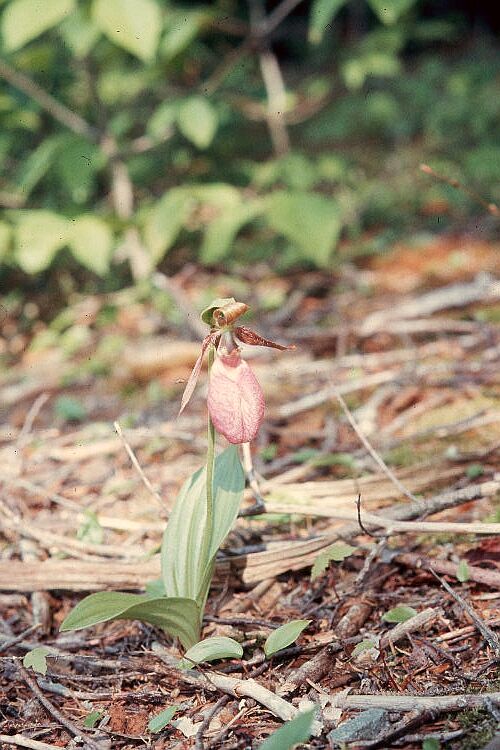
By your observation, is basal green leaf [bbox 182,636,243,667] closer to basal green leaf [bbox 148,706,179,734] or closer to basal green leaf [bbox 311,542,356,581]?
basal green leaf [bbox 148,706,179,734]

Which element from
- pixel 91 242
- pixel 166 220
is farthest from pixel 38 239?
pixel 166 220

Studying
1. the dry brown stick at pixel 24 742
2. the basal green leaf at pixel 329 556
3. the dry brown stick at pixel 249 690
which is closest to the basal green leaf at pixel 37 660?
the dry brown stick at pixel 24 742

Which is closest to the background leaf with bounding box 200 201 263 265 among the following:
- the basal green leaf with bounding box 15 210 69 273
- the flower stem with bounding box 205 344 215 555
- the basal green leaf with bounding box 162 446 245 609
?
the basal green leaf with bounding box 15 210 69 273

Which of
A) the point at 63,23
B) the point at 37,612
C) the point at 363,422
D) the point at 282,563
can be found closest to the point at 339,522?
the point at 282,563

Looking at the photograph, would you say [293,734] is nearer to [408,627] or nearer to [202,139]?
[408,627]

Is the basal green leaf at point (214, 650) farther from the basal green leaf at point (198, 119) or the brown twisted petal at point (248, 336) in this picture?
the basal green leaf at point (198, 119)

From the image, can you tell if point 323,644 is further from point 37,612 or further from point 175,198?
point 175,198

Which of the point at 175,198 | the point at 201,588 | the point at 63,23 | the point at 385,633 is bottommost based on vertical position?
the point at 385,633
